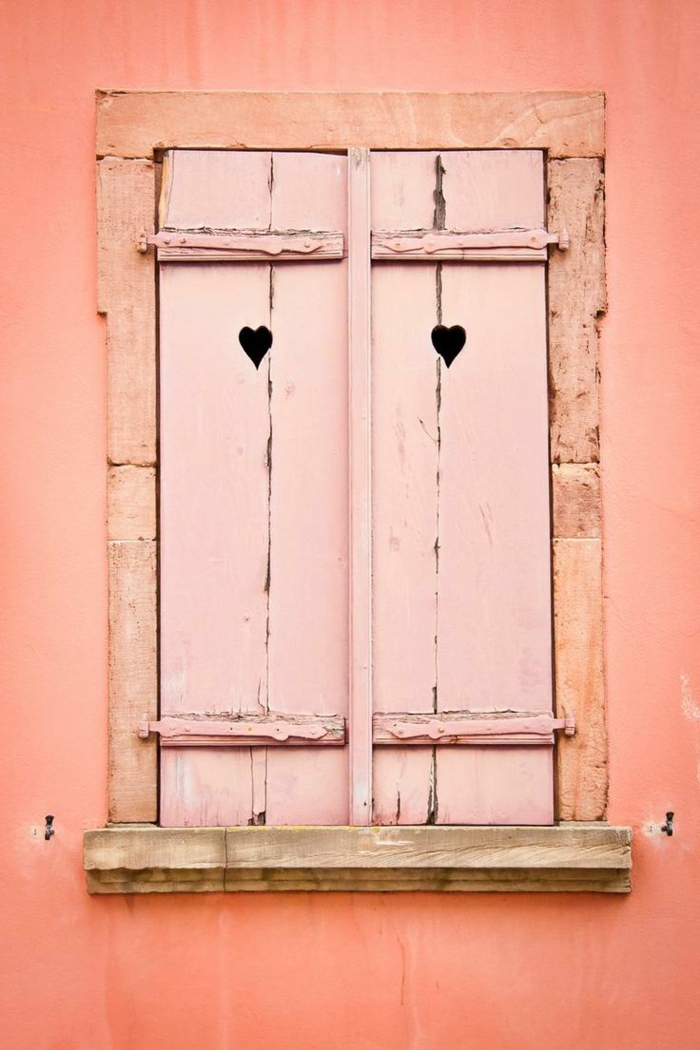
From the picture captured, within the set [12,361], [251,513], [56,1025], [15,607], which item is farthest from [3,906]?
[12,361]

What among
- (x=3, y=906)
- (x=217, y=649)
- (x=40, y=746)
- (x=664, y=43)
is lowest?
(x=3, y=906)

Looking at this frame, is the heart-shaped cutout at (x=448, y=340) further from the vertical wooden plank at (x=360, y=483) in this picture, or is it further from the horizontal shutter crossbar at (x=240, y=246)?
the horizontal shutter crossbar at (x=240, y=246)

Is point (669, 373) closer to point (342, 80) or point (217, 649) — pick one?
point (342, 80)

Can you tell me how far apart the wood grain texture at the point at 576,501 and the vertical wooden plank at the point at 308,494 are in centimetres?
60

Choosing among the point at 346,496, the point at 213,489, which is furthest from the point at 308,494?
the point at 213,489

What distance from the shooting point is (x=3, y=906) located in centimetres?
306

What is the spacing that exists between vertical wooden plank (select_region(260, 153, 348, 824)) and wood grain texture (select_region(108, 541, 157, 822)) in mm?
339

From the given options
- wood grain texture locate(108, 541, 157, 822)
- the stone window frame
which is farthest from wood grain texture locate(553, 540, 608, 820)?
wood grain texture locate(108, 541, 157, 822)

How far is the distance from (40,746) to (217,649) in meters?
0.56

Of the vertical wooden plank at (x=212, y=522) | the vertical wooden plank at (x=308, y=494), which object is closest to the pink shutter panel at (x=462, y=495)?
the vertical wooden plank at (x=308, y=494)

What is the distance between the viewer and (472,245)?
3.14 metres

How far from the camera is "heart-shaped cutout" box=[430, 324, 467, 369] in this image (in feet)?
10.4

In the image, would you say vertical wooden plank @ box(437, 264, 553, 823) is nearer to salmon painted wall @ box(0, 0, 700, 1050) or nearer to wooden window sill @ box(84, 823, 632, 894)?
wooden window sill @ box(84, 823, 632, 894)

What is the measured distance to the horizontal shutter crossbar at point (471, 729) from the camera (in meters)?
3.08
